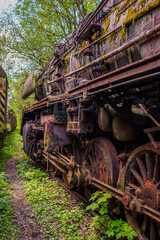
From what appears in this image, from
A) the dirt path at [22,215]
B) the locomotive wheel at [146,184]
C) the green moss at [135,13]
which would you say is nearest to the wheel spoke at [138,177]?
the locomotive wheel at [146,184]

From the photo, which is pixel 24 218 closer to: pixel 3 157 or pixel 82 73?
pixel 82 73

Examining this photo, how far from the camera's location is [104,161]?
3258 mm

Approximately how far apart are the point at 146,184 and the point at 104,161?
0.92 m

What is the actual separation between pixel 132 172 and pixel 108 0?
2.83 metres

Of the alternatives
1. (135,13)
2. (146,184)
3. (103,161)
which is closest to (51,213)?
(103,161)

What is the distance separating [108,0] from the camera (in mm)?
3072

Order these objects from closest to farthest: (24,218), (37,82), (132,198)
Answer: (132,198)
(24,218)
(37,82)

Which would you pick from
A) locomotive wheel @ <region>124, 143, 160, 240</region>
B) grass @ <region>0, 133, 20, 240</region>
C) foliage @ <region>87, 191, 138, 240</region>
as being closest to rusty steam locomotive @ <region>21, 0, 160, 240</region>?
locomotive wheel @ <region>124, 143, 160, 240</region>

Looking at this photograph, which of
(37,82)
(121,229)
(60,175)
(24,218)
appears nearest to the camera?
(121,229)

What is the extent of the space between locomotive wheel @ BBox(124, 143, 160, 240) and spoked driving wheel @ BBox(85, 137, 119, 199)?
13.8 inches

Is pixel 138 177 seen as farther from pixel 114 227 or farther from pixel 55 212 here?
pixel 55 212

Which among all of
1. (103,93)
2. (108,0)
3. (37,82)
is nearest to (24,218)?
(103,93)

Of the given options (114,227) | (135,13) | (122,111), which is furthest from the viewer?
(114,227)

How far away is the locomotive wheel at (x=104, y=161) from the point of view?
123 inches
